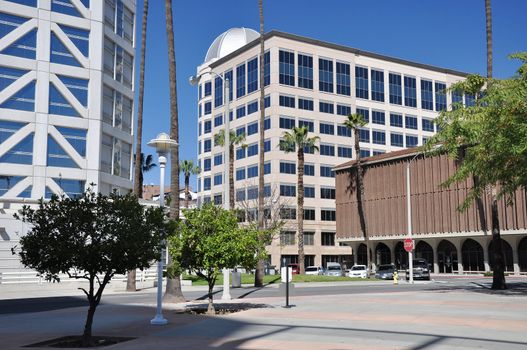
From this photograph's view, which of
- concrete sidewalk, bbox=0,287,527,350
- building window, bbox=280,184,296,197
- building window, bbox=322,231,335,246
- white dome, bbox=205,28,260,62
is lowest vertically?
concrete sidewalk, bbox=0,287,527,350

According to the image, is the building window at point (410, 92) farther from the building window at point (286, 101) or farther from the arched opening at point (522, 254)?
the arched opening at point (522, 254)

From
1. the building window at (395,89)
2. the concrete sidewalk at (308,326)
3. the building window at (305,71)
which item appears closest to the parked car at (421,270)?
the concrete sidewalk at (308,326)

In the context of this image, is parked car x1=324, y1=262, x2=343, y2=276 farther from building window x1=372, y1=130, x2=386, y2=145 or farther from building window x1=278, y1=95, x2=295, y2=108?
building window x1=372, y1=130, x2=386, y2=145

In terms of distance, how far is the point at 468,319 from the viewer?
1698 centimetres

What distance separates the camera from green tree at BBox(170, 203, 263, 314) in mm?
18625

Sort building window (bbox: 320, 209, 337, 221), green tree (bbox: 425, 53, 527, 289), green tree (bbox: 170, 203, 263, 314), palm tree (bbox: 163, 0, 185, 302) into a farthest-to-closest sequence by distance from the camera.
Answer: building window (bbox: 320, 209, 337, 221) → palm tree (bbox: 163, 0, 185, 302) → green tree (bbox: 425, 53, 527, 289) → green tree (bbox: 170, 203, 263, 314)

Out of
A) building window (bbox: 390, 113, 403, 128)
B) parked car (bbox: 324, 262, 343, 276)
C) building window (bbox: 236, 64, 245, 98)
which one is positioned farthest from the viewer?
building window (bbox: 390, 113, 403, 128)

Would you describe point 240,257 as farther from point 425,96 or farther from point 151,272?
point 425,96

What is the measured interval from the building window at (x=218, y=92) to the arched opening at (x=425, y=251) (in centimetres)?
3976

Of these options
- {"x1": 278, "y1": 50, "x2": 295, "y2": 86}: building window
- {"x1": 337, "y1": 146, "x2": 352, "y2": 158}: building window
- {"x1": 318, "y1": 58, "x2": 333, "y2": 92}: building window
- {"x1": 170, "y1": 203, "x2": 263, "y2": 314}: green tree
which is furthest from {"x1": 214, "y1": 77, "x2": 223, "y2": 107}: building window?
{"x1": 170, "y1": 203, "x2": 263, "y2": 314}: green tree

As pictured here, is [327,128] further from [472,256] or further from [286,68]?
[472,256]

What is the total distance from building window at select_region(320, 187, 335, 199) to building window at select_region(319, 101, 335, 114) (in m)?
11.3

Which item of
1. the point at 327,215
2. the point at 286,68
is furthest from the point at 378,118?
the point at 327,215

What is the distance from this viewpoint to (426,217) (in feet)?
212
